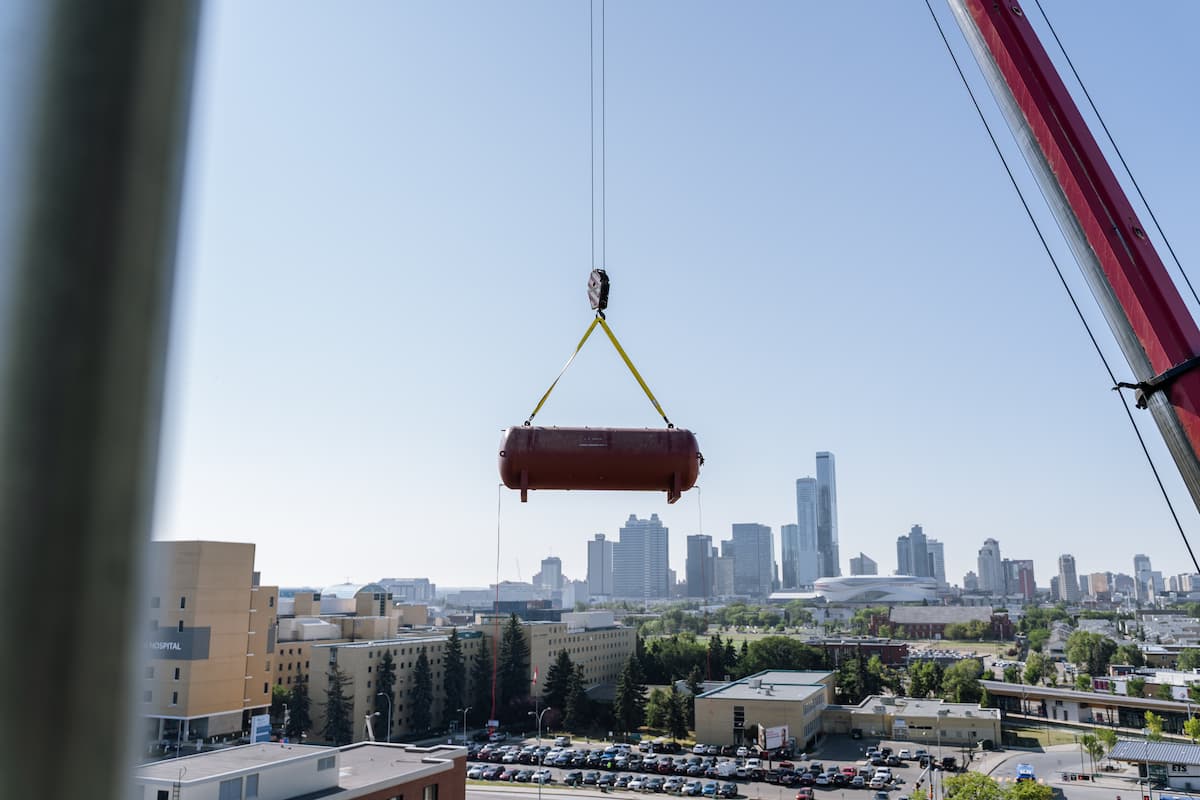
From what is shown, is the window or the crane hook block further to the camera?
the window

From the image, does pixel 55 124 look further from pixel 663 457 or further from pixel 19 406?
pixel 663 457

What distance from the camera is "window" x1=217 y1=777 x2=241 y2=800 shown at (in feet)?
56.1

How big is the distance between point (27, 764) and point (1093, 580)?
232238 millimetres

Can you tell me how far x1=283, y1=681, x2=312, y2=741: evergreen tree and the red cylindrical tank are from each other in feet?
145

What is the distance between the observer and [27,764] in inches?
17.1

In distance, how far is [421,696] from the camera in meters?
48.8

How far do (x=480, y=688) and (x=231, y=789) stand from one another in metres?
35.7

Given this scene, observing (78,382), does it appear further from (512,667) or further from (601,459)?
(512,667)

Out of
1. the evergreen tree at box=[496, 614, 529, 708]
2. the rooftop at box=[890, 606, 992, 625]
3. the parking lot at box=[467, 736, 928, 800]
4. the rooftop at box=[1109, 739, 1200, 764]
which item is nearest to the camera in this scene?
the rooftop at box=[1109, 739, 1200, 764]

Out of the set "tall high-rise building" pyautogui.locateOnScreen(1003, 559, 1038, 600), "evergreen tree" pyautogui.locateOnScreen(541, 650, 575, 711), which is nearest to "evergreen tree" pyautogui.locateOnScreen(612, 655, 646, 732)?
"evergreen tree" pyautogui.locateOnScreen(541, 650, 575, 711)

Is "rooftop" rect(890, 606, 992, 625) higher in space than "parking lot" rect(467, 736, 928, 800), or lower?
higher

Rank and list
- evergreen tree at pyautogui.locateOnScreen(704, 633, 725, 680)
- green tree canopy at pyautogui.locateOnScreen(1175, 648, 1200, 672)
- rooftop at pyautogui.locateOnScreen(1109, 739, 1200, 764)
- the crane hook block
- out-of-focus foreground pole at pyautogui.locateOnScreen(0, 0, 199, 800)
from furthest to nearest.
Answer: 1. green tree canopy at pyautogui.locateOnScreen(1175, 648, 1200, 672)
2. evergreen tree at pyautogui.locateOnScreen(704, 633, 725, 680)
3. rooftop at pyautogui.locateOnScreen(1109, 739, 1200, 764)
4. the crane hook block
5. out-of-focus foreground pole at pyautogui.locateOnScreen(0, 0, 199, 800)

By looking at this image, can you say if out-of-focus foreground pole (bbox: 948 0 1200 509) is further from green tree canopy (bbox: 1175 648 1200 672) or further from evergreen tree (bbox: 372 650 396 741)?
green tree canopy (bbox: 1175 648 1200 672)

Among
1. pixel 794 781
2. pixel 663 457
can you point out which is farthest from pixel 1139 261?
pixel 794 781
